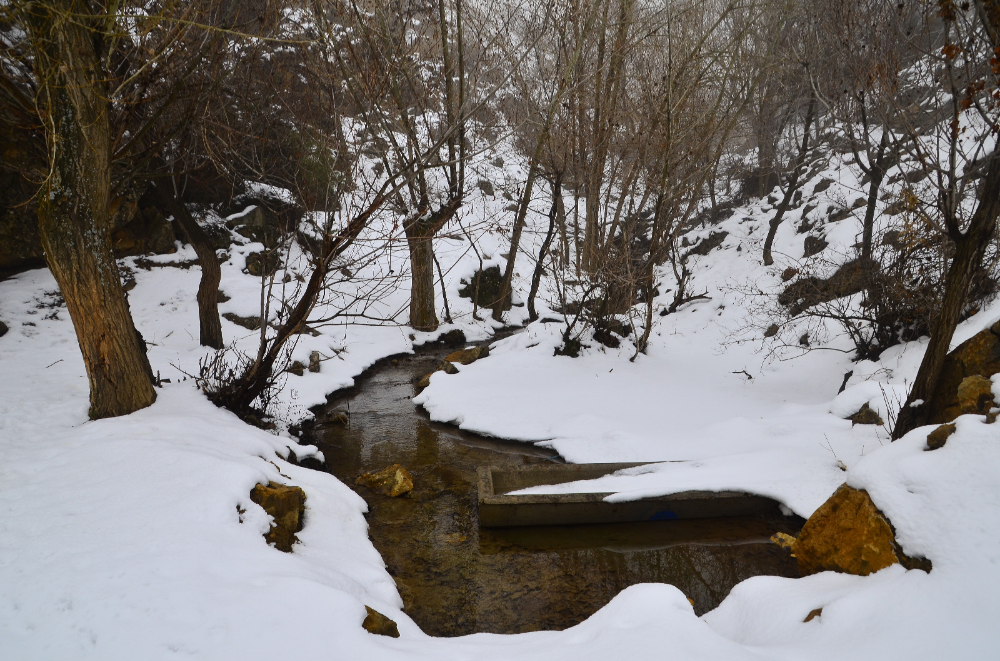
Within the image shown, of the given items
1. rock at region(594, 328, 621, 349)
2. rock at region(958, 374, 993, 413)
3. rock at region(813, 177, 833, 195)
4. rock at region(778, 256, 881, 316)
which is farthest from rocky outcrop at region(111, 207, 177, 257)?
rock at region(813, 177, 833, 195)

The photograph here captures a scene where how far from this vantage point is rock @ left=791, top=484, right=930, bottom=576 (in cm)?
325

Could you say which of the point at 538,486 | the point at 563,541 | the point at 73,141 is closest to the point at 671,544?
the point at 563,541

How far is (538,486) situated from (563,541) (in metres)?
0.87

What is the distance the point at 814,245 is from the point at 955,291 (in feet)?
39.5

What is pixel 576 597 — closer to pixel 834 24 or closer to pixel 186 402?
pixel 186 402

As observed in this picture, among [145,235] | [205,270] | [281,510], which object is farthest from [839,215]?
[145,235]

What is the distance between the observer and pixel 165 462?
13.6ft

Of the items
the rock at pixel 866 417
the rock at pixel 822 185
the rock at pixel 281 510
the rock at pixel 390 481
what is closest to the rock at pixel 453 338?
the rock at pixel 390 481

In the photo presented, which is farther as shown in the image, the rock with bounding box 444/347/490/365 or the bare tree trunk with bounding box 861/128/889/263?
the rock with bounding box 444/347/490/365

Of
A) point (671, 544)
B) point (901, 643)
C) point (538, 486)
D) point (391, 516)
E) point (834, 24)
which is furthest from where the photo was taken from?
point (834, 24)

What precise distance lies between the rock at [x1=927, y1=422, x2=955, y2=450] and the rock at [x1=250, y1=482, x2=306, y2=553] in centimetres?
443

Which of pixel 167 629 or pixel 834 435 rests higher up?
pixel 834 435

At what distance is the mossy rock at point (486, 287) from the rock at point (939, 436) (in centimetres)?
1386

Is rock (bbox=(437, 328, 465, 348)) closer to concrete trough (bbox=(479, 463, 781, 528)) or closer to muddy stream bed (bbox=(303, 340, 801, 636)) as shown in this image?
muddy stream bed (bbox=(303, 340, 801, 636))
